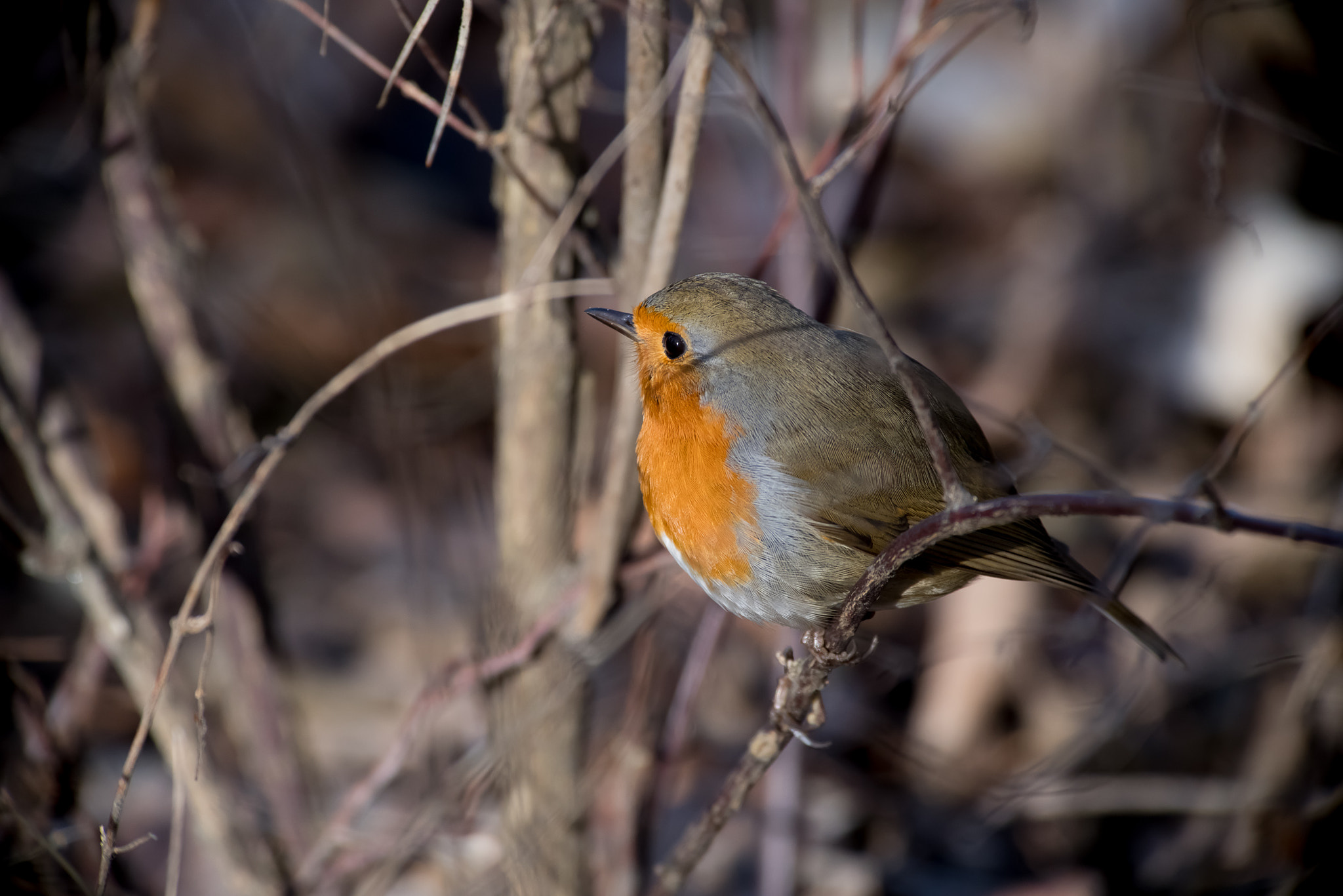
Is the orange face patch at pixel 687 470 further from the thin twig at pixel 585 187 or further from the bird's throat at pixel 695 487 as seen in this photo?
the thin twig at pixel 585 187

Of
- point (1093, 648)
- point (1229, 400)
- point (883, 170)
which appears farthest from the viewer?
point (1229, 400)

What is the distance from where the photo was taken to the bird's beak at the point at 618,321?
206 cm

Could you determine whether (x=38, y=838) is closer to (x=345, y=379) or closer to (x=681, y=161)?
(x=345, y=379)

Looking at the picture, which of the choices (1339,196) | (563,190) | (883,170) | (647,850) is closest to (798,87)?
(883,170)

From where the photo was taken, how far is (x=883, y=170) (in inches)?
95.4

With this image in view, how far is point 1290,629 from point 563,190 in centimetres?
311

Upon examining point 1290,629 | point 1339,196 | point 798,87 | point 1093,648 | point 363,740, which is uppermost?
point 798,87

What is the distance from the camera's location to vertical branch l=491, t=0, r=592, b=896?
201cm

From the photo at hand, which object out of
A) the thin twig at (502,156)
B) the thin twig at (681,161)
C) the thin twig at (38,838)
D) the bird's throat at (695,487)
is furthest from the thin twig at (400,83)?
the thin twig at (38,838)

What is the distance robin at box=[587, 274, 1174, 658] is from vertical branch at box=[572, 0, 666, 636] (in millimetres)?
89

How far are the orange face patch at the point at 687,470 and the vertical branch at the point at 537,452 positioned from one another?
21 centimetres

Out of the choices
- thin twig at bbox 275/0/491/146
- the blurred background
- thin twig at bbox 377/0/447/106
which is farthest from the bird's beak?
thin twig at bbox 377/0/447/106

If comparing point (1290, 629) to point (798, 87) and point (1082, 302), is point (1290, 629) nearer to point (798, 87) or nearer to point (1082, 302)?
point (1082, 302)

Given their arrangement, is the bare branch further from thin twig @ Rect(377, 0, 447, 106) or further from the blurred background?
the blurred background
